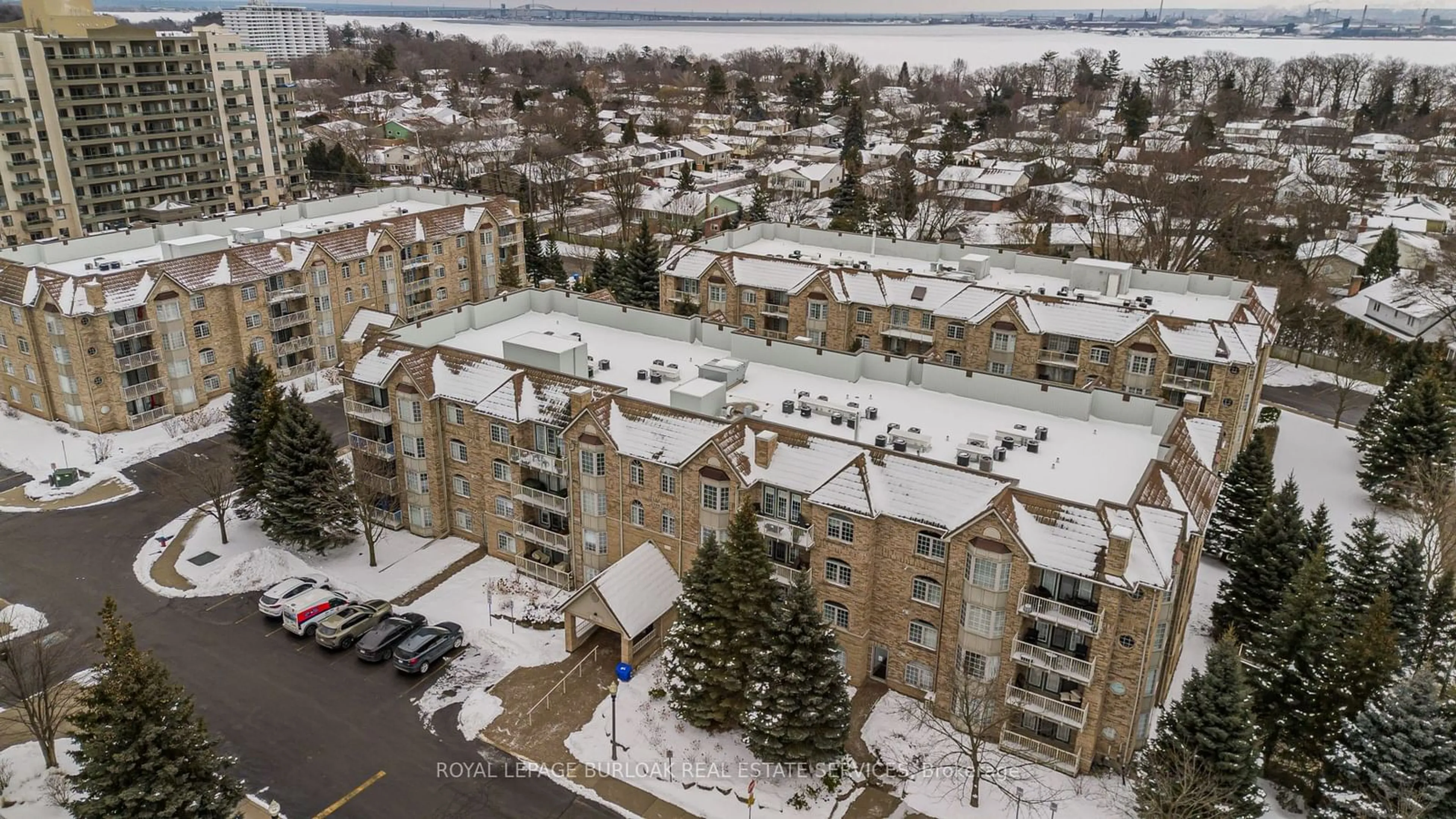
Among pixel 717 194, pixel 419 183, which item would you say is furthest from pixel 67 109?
pixel 717 194

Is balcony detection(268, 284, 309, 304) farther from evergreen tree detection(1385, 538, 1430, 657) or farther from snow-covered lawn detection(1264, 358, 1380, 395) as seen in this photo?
snow-covered lawn detection(1264, 358, 1380, 395)


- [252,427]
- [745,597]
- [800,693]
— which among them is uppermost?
[745,597]

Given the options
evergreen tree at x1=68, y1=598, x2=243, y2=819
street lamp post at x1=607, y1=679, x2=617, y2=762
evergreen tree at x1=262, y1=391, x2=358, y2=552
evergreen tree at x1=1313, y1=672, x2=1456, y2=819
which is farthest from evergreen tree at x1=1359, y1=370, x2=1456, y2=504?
evergreen tree at x1=68, y1=598, x2=243, y2=819

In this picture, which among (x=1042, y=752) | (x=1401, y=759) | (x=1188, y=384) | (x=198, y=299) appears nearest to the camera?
(x=1401, y=759)

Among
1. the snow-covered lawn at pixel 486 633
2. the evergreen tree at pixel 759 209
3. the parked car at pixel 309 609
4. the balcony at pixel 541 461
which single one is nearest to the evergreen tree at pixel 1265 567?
the snow-covered lawn at pixel 486 633

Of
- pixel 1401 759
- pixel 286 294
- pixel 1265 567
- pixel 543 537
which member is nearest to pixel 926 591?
pixel 1401 759

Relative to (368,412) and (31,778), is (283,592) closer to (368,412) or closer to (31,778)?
(368,412)

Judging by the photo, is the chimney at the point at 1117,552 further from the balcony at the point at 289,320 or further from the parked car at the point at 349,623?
the balcony at the point at 289,320
